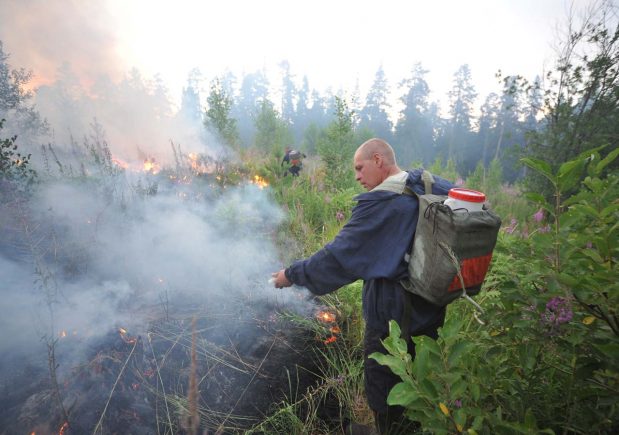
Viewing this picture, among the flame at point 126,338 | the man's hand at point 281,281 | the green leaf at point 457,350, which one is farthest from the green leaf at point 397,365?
the flame at point 126,338

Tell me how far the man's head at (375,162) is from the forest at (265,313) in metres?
0.91

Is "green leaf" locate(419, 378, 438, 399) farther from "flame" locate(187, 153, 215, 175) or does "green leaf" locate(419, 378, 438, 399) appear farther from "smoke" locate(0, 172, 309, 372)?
"flame" locate(187, 153, 215, 175)

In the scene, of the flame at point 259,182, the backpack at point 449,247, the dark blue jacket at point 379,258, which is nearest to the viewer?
the backpack at point 449,247

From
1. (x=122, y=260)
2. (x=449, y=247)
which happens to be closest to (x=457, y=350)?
(x=449, y=247)

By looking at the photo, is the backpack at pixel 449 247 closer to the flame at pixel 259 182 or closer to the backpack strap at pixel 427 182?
the backpack strap at pixel 427 182

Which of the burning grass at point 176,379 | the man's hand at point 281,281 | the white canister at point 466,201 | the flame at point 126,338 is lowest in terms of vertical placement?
the burning grass at point 176,379

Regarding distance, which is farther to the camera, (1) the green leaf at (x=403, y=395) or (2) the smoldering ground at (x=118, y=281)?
(2) the smoldering ground at (x=118, y=281)

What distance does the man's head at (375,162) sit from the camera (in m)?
2.14

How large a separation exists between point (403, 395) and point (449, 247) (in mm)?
867

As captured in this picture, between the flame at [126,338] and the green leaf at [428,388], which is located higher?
the green leaf at [428,388]

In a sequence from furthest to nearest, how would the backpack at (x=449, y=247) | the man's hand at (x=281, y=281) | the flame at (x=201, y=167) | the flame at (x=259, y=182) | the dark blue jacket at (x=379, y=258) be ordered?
the flame at (x=201, y=167)
the flame at (x=259, y=182)
the man's hand at (x=281, y=281)
the dark blue jacket at (x=379, y=258)
the backpack at (x=449, y=247)

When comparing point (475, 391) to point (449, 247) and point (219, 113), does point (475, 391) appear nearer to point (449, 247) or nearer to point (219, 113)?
point (449, 247)

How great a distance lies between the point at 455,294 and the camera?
1656 mm

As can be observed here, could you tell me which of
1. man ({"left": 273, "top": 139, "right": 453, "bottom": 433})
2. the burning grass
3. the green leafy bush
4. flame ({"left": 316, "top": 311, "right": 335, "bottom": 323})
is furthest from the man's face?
flame ({"left": 316, "top": 311, "right": 335, "bottom": 323})
